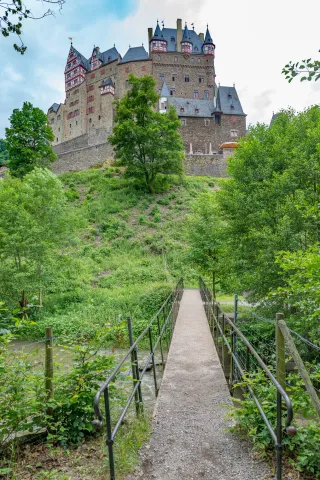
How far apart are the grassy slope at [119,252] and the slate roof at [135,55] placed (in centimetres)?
2776

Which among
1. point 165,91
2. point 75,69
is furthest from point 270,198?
point 75,69

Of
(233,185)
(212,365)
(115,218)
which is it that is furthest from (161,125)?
(212,365)

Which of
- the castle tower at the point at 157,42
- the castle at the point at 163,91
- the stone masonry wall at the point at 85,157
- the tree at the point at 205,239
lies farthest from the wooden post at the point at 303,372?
the castle tower at the point at 157,42

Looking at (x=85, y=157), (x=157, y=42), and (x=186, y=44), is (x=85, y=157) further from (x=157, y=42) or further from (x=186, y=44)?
(x=186, y=44)

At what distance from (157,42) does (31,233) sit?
52962 millimetres

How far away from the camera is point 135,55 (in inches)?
2158

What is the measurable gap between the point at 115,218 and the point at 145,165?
5999 mm

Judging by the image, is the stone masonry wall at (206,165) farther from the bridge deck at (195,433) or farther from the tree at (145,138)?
the bridge deck at (195,433)

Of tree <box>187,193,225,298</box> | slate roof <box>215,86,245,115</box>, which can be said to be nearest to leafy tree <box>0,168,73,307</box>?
tree <box>187,193,225,298</box>

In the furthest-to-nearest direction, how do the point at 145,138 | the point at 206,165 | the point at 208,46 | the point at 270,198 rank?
1. the point at 208,46
2. the point at 206,165
3. the point at 145,138
4. the point at 270,198

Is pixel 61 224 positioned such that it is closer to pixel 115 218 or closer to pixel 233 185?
pixel 233 185

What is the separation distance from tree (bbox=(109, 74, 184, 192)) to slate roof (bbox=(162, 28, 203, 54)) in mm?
30641

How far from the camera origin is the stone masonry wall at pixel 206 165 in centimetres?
3956

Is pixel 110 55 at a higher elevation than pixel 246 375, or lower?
higher
